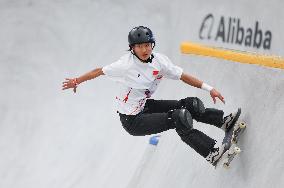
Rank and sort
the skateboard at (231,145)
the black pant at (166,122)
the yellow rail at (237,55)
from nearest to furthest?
the yellow rail at (237,55) → the skateboard at (231,145) → the black pant at (166,122)

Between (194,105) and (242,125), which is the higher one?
(194,105)

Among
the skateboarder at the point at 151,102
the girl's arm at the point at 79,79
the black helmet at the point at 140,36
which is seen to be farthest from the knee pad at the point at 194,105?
the girl's arm at the point at 79,79

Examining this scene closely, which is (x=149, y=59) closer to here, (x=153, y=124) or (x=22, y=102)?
(x=153, y=124)

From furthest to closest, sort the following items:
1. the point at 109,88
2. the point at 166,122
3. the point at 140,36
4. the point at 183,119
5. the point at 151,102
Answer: the point at 109,88, the point at 151,102, the point at 166,122, the point at 140,36, the point at 183,119

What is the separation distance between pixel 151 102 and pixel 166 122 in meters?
0.56

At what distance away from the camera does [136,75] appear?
674 cm

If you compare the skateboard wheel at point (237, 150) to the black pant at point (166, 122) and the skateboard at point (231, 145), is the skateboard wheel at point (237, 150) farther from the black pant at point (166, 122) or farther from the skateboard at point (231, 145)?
the black pant at point (166, 122)

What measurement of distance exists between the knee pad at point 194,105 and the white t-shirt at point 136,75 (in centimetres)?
34

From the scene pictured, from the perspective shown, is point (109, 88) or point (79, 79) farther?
point (109, 88)

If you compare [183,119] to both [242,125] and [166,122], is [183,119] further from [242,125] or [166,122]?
[242,125]

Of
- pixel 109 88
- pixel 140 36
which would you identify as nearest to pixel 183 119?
pixel 140 36

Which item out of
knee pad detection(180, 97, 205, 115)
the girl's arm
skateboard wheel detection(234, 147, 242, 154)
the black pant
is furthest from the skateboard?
the girl's arm

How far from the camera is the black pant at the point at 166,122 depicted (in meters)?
6.53

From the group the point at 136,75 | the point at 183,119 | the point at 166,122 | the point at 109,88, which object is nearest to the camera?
the point at 183,119
